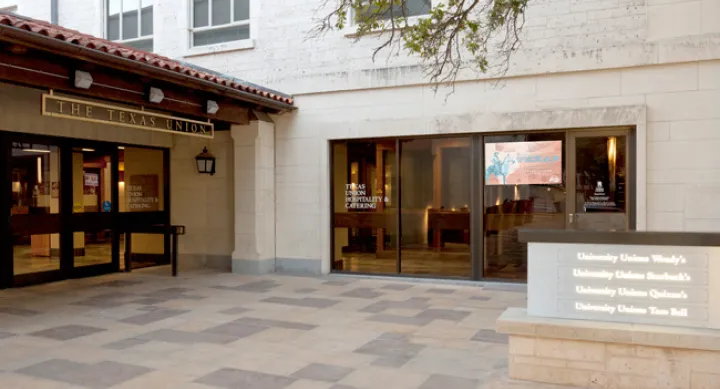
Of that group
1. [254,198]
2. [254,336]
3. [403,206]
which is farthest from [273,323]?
[254,198]

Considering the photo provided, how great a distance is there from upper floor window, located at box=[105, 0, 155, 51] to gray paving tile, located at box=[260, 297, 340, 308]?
7.29 metres

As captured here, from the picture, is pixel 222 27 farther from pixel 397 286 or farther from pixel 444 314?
pixel 444 314

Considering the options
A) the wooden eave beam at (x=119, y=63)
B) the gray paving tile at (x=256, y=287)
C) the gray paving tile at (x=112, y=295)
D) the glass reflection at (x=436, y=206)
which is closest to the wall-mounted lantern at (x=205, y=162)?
the wooden eave beam at (x=119, y=63)

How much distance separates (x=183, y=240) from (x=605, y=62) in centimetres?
905

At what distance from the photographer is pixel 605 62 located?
862 centimetres

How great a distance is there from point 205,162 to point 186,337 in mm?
5877

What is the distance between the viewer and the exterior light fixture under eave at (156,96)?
8.20 m

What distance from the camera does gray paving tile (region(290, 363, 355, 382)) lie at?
4.75 metres

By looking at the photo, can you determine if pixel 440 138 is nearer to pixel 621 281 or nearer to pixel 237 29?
pixel 237 29

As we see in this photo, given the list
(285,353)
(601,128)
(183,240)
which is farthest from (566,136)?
(183,240)

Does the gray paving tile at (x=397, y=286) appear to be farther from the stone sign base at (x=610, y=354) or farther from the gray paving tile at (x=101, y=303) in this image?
the stone sign base at (x=610, y=354)

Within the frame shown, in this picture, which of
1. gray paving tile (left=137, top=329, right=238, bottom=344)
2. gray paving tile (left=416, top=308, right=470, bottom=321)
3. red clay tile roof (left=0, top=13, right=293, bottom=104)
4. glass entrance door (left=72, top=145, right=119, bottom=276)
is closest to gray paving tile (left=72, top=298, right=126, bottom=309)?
gray paving tile (left=137, top=329, right=238, bottom=344)

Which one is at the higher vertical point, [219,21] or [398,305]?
[219,21]

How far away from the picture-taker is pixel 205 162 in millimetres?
11406
